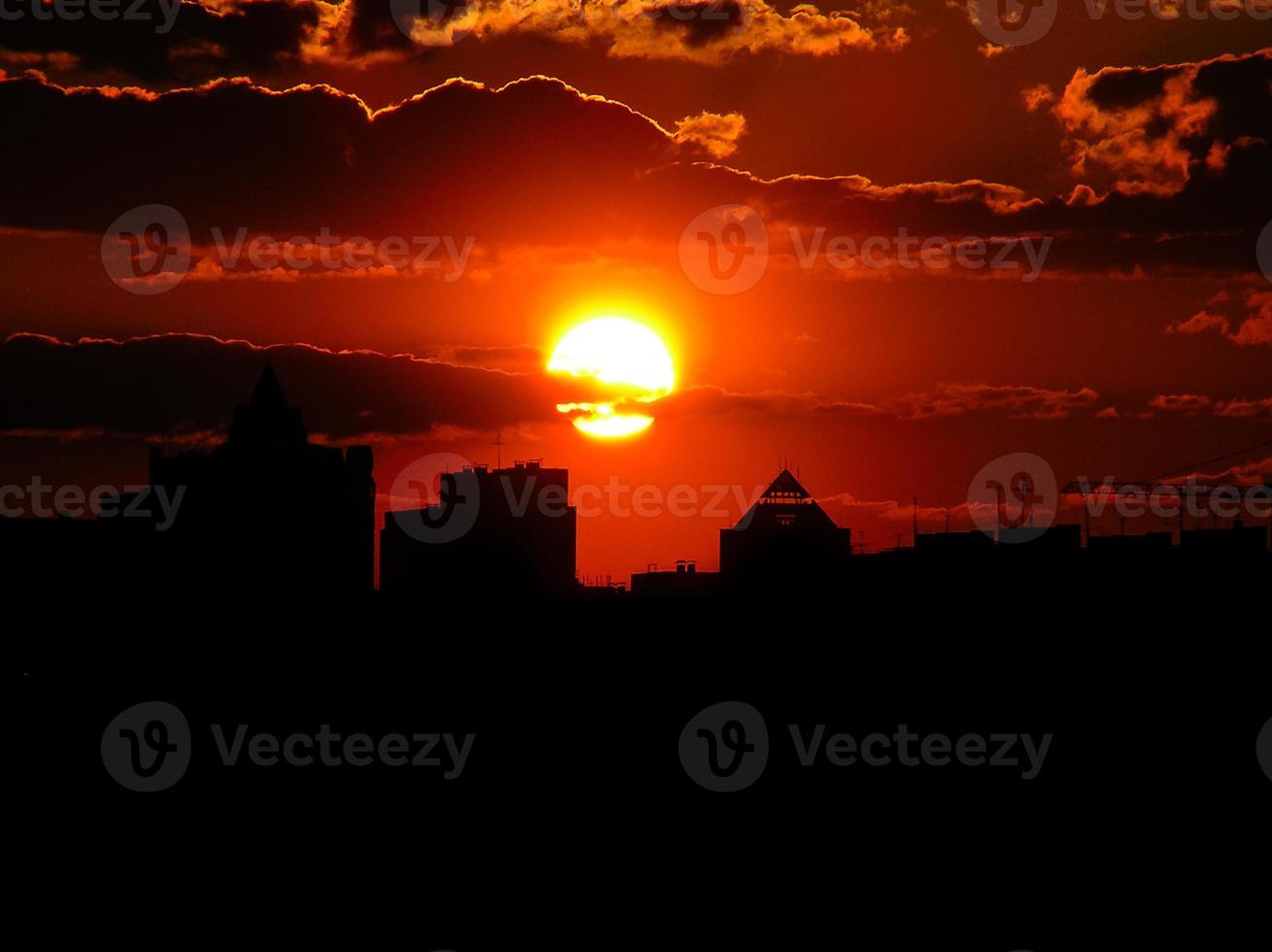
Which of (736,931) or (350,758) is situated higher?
(350,758)

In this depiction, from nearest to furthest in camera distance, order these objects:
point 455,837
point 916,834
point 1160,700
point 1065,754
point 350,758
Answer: point 455,837 < point 916,834 < point 350,758 < point 1065,754 < point 1160,700

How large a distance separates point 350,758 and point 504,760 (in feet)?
46.0

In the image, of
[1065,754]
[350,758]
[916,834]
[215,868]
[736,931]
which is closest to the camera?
[736,931]

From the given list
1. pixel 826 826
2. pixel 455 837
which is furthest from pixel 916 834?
pixel 455 837

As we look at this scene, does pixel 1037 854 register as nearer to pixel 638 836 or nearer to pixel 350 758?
pixel 638 836

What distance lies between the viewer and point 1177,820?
14538cm

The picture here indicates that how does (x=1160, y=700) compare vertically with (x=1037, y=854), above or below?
above

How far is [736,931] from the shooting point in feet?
331

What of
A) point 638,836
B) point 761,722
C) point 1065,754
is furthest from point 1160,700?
point 638,836

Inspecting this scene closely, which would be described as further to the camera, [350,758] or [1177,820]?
[350,758]

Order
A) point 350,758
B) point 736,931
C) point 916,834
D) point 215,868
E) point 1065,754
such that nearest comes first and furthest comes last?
point 736,931, point 215,868, point 916,834, point 350,758, point 1065,754

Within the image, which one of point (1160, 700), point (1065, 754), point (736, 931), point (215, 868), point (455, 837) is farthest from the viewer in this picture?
point (1160, 700)

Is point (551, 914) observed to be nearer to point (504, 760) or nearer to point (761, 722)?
A: point (504, 760)

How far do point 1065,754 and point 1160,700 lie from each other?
30.8 meters
